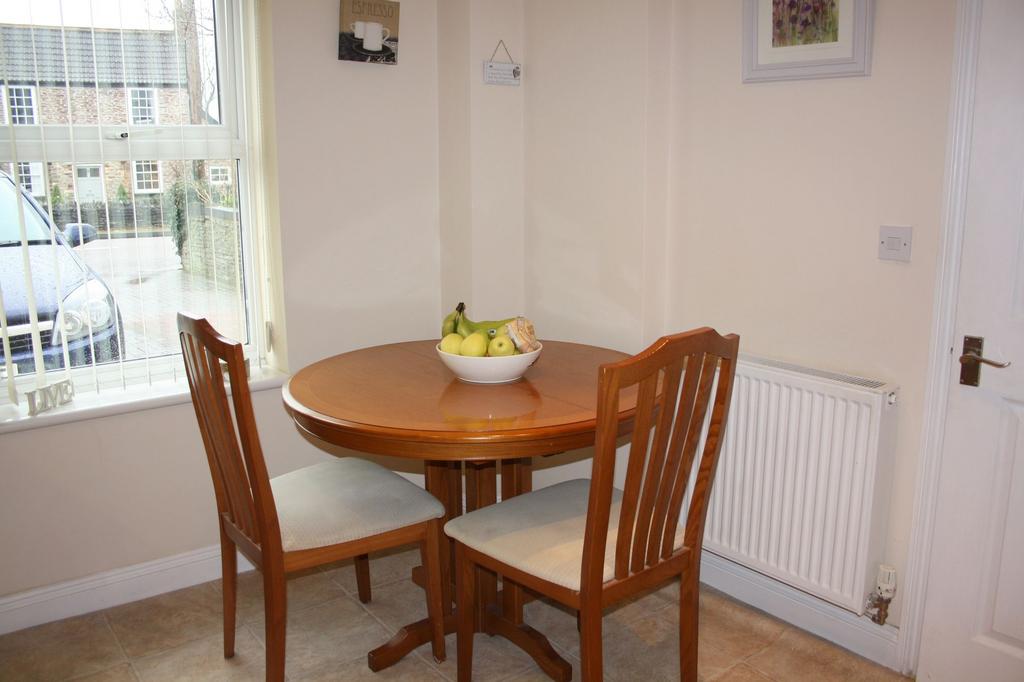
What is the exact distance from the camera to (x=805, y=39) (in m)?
2.37

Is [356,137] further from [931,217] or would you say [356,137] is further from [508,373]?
[931,217]

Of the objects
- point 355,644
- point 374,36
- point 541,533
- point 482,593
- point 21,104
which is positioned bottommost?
point 355,644

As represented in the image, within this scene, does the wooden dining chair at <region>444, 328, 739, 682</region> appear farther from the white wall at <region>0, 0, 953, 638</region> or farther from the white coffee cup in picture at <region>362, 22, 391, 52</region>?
the white coffee cup in picture at <region>362, 22, 391, 52</region>

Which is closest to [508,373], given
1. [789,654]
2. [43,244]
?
[789,654]

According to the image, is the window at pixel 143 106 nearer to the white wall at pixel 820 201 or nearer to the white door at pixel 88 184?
the white door at pixel 88 184

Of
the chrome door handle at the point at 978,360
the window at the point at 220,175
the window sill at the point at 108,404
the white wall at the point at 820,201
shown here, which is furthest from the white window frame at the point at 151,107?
the chrome door handle at the point at 978,360

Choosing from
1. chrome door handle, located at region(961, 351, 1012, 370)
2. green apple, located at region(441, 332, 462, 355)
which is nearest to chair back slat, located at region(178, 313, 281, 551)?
green apple, located at region(441, 332, 462, 355)

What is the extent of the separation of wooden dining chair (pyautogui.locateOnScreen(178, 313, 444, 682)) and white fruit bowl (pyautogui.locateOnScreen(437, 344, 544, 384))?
34 cm

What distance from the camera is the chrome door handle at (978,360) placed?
209cm

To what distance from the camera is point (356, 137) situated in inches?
119

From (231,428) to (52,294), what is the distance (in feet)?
3.07

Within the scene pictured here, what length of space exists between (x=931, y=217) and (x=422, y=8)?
5.95 ft

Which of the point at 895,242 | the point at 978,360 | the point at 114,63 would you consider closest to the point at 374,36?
Answer: the point at 114,63

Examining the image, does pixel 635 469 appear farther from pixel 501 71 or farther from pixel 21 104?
pixel 21 104
